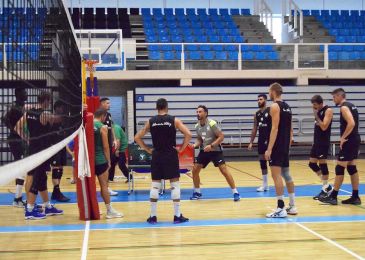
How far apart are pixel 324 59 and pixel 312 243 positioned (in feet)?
44.8

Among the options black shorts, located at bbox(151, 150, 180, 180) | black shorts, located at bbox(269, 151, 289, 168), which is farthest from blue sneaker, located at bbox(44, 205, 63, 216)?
black shorts, located at bbox(269, 151, 289, 168)

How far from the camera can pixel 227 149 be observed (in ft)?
61.3

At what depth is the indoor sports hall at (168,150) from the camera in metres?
4.72

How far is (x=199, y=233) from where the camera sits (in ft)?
22.0

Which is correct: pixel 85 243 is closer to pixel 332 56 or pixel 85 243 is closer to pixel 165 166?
pixel 165 166

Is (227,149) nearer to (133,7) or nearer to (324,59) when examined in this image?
(324,59)

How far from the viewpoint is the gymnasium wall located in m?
18.4

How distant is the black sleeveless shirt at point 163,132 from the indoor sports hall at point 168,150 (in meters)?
0.02

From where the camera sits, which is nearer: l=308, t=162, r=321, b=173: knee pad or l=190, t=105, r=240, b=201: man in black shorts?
l=190, t=105, r=240, b=201: man in black shorts

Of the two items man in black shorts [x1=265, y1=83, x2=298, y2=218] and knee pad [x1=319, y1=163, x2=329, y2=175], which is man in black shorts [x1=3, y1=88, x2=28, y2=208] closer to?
man in black shorts [x1=265, y1=83, x2=298, y2=218]

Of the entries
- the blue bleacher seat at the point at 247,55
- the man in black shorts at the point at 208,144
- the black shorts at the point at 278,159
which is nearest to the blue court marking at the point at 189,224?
the black shorts at the point at 278,159

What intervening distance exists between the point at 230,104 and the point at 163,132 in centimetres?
1187

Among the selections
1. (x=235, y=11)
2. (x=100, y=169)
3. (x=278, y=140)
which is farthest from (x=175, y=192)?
(x=235, y=11)

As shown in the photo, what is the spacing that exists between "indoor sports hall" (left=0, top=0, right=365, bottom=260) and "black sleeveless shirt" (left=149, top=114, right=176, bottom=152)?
0.02 metres
